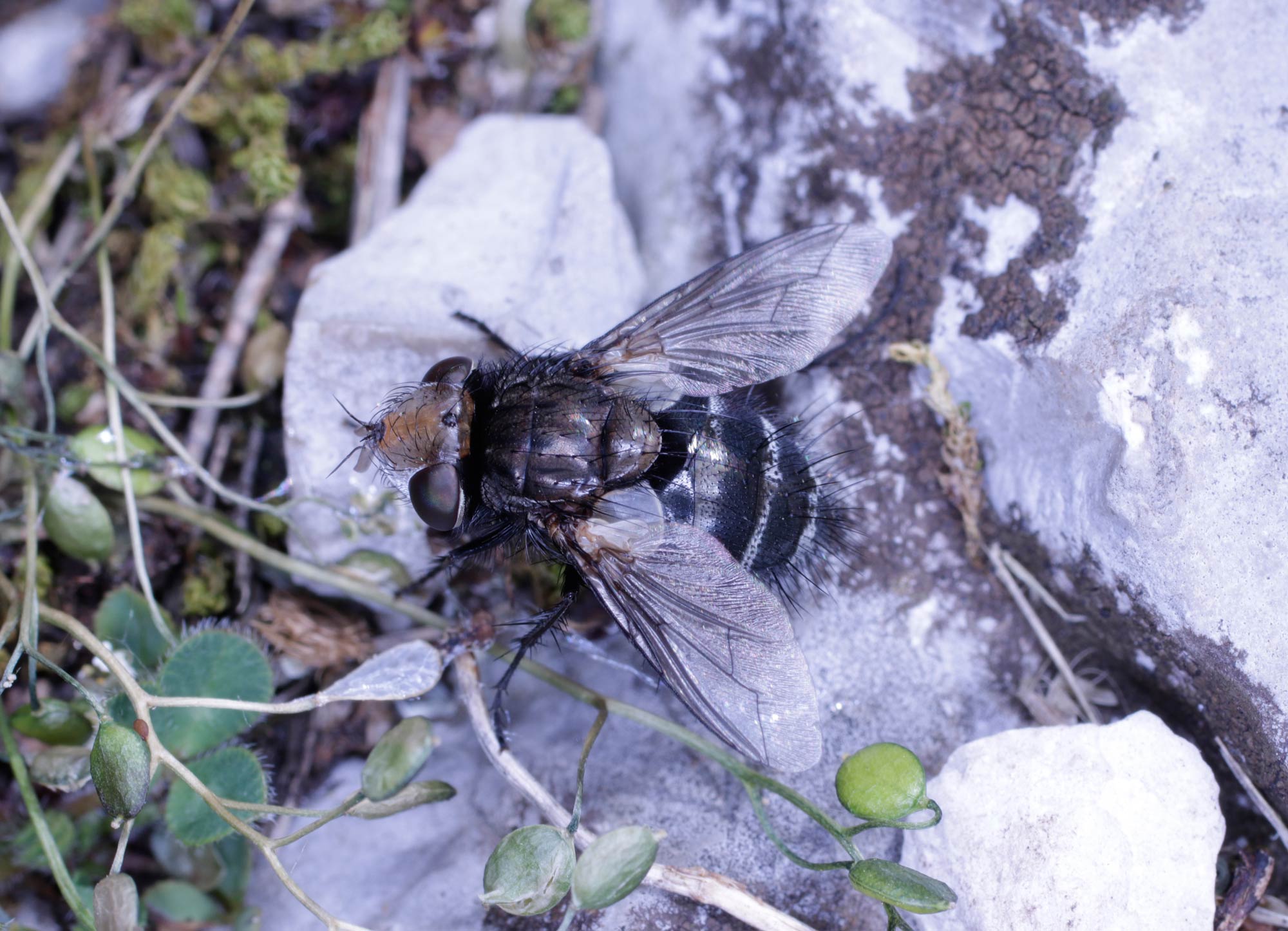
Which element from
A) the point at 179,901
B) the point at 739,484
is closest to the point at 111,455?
the point at 179,901

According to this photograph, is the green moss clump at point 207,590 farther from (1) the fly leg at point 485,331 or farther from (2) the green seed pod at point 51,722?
(1) the fly leg at point 485,331

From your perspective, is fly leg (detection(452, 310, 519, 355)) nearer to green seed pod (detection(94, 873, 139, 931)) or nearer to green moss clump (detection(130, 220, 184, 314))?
green moss clump (detection(130, 220, 184, 314))

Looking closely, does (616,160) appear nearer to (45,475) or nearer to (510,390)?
(510,390)

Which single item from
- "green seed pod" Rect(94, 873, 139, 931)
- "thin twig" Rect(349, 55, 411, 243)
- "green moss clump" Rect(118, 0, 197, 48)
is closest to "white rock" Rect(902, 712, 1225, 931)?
"green seed pod" Rect(94, 873, 139, 931)

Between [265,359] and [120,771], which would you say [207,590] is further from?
[120,771]

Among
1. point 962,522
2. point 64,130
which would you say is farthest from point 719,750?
point 64,130

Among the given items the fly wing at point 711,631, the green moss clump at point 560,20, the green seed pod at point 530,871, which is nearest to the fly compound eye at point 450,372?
the fly wing at point 711,631
